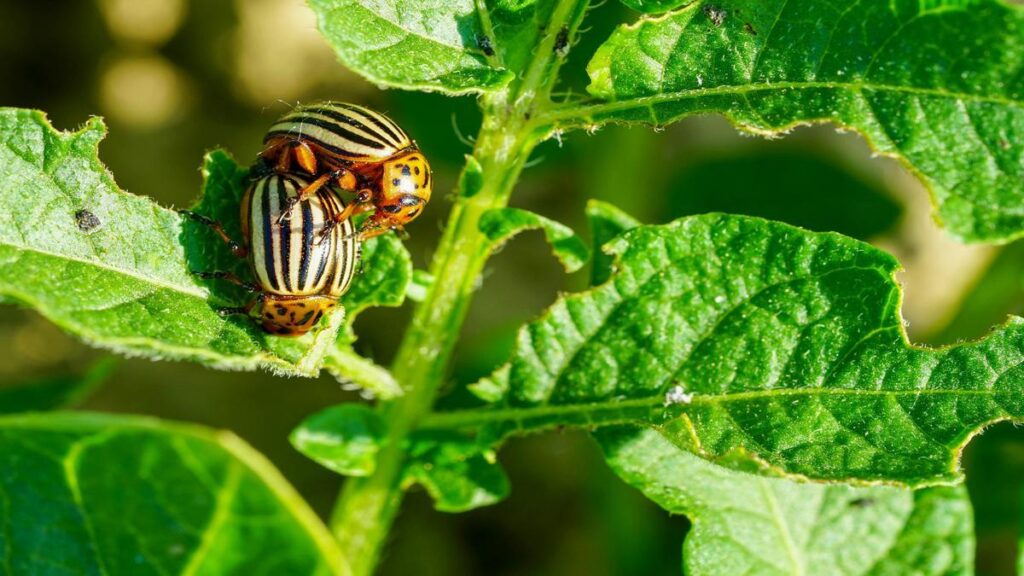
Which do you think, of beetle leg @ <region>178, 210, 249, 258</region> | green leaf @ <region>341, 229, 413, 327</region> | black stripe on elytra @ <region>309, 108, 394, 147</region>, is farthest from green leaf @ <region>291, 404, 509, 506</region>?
black stripe on elytra @ <region>309, 108, 394, 147</region>

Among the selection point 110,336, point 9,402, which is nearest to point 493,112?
point 110,336

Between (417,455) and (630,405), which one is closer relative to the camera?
(630,405)

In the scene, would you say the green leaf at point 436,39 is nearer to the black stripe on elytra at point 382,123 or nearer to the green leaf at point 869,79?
the green leaf at point 869,79

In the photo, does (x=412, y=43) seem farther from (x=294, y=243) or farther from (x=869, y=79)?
(x=869, y=79)

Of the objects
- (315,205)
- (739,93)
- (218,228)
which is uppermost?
(739,93)

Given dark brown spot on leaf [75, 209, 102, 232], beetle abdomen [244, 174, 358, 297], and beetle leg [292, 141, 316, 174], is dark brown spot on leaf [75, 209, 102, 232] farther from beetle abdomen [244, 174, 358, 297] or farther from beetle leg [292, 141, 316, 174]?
beetle leg [292, 141, 316, 174]

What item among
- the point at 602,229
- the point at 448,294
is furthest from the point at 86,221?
the point at 602,229

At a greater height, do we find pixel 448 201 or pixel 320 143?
pixel 448 201
